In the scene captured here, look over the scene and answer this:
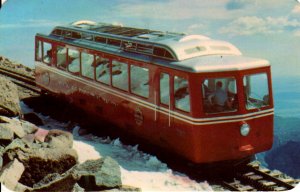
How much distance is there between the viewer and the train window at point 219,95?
9414 millimetres

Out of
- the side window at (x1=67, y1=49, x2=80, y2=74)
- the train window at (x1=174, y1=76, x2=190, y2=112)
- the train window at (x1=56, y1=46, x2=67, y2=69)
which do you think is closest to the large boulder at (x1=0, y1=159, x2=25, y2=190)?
the train window at (x1=174, y1=76, x2=190, y2=112)

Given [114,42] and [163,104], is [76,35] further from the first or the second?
[163,104]

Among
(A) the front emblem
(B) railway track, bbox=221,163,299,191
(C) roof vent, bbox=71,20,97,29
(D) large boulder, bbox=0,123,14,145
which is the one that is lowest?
(B) railway track, bbox=221,163,299,191

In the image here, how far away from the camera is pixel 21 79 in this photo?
16953 mm

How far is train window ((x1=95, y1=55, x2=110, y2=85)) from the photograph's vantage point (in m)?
11.9

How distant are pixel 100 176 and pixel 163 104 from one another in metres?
1.86

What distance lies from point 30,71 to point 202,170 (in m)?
11.0

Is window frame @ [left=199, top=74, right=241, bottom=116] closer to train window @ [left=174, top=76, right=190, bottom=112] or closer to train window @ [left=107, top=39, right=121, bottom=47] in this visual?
train window @ [left=174, top=76, right=190, bottom=112]

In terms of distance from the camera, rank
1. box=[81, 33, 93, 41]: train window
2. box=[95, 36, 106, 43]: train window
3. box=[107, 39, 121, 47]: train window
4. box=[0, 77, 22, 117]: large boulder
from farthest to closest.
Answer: box=[81, 33, 93, 41]: train window, box=[95, 36, 106, 43]: train window, box=[107, 39, 121, 47]: train window, box=[0, 77, 22, 117]: large boulder

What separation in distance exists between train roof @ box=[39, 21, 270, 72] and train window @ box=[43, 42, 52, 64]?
233 centimetres

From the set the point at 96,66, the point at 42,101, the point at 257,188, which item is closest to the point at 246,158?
the point at 257,188

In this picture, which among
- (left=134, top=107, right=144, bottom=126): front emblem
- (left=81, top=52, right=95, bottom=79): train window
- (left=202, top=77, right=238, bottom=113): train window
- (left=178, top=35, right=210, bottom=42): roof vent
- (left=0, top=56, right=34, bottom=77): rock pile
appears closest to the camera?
(left=202, top=77, right=238, bottom=113): train window

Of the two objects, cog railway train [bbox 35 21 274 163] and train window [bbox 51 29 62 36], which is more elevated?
train window [bbox 51 29 62 36]

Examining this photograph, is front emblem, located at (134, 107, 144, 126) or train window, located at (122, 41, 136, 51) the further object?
train window, located at (122, 41, 136, 51)
